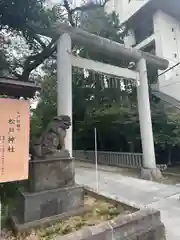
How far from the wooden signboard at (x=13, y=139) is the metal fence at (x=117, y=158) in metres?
7.14

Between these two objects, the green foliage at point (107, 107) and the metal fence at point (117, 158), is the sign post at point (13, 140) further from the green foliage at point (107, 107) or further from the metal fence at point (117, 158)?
the metal fence at point (117, 158)

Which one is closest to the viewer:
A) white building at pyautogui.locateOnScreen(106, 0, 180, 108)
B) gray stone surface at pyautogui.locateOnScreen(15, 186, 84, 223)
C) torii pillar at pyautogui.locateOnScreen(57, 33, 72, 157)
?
gray stone surface at pyautogui.locateOnScreen(15, 186, 84, 223)

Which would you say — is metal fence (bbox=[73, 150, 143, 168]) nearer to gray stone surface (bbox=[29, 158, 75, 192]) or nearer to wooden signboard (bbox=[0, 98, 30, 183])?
gray stone surface (bbox=[29, 158, 75, 192])

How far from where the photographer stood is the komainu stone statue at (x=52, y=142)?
345 cm

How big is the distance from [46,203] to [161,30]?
14.0 m

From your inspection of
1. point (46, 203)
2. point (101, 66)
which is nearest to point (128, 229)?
point (46, 203)

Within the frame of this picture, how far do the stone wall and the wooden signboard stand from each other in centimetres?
97

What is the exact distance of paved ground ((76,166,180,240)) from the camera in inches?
138

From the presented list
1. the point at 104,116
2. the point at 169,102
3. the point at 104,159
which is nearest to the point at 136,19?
the point at 169,102

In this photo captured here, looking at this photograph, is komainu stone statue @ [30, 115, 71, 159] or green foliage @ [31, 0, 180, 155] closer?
komainu stone statue @ [30, 115, 71, 159]

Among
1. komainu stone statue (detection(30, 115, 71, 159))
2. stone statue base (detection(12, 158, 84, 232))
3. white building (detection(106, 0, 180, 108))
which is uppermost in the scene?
white building (detection(106, 0, 180, 108))

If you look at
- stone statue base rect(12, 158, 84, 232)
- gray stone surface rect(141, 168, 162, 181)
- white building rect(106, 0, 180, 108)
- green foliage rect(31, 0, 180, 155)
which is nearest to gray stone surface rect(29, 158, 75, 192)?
stone statue base rect(12, 158, 84, 232)

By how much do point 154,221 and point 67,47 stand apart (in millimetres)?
5483

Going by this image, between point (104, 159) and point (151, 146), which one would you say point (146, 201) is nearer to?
point (151, 146)
